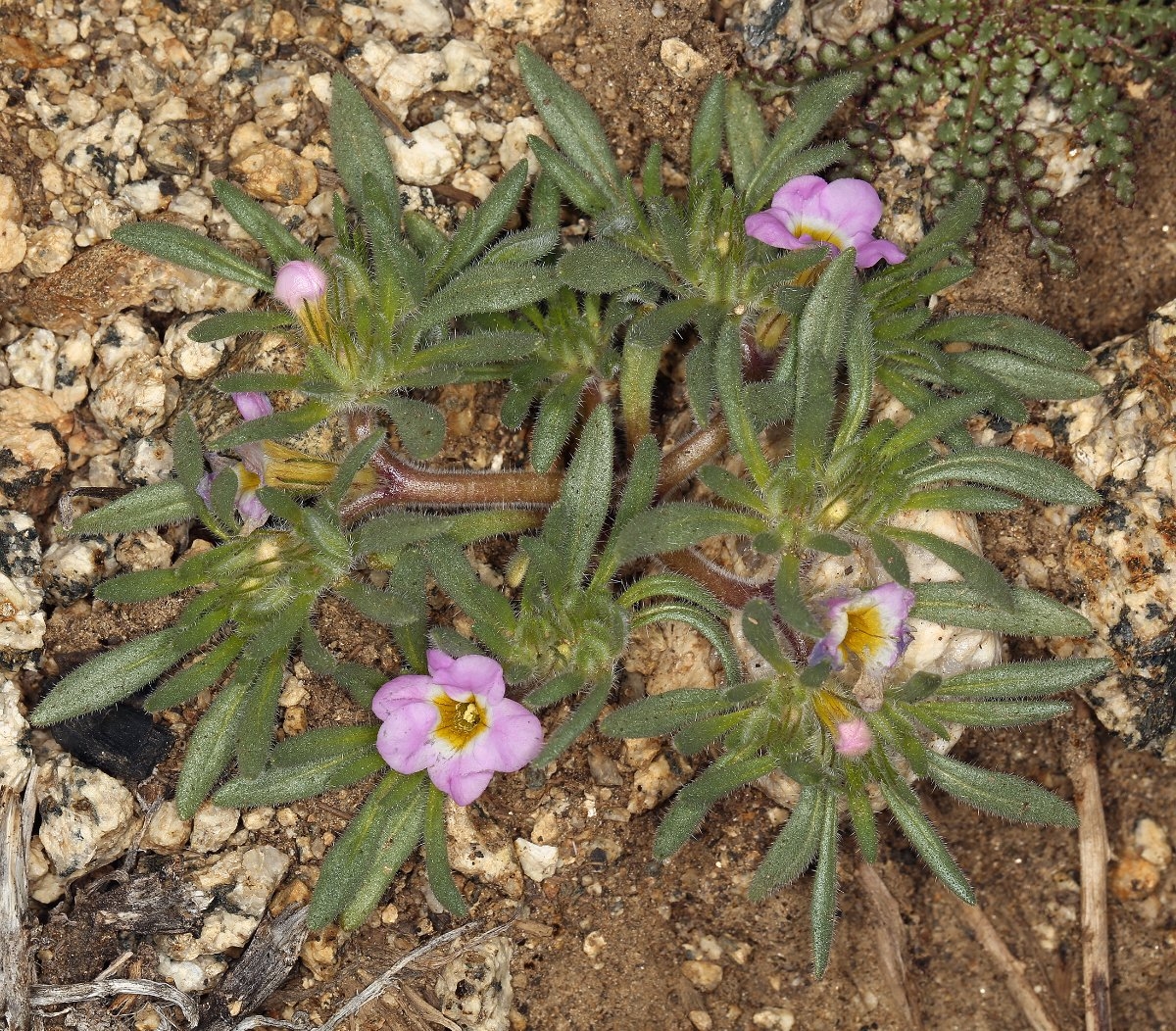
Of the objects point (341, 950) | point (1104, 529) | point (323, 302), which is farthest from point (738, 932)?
point (323, 302)

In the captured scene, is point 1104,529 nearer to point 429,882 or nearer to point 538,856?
point 538,856

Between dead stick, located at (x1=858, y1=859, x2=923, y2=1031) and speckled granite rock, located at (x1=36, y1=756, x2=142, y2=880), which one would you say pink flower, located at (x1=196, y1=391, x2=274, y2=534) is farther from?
dead stick, located at (x1=858, y1=859, x2=923, y2=1031)

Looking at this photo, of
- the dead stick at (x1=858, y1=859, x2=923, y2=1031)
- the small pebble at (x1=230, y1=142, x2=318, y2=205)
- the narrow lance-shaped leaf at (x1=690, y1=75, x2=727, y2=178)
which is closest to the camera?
the dead stick at (x1=858, y1=859, x2=923, y2=1031)

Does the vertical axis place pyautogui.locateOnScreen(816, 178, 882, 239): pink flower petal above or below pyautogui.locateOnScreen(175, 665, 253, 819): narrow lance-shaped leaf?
above

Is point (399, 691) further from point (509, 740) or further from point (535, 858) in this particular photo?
point (535, 858)

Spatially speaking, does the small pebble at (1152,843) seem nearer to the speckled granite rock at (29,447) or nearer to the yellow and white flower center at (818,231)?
the yellow and white flower center at (818,231)

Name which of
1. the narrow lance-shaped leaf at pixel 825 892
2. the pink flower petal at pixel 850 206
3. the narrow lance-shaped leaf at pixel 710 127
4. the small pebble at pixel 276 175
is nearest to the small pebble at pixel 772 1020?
the narrow lance-shaped leaf at pixel 825 892

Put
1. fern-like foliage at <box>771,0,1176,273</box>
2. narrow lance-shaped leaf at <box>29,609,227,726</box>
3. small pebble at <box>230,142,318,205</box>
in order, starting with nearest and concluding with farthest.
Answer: narrow lance-shaped leaf at <box>29,609,227,726</box>
small pebble at <box>230,142,318,205</box>
fern-like foliage at <box>771,0,1176,273</box>

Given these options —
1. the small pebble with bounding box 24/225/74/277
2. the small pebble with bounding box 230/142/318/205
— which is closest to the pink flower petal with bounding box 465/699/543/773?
the small pebble with bounding box 230/142/318/205
